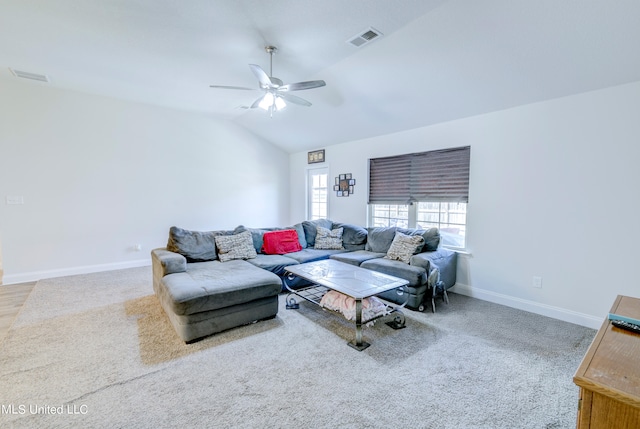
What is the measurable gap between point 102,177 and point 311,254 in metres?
3.77

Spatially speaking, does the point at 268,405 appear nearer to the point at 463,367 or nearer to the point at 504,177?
the point at 463,367

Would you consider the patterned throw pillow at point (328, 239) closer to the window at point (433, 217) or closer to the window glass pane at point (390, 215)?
the window glass pane at point (390, 215)

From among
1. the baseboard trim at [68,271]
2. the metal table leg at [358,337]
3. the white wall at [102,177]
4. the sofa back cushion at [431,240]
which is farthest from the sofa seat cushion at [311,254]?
the baseboard trim at [68,271]

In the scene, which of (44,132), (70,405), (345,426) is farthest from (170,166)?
(345,426)

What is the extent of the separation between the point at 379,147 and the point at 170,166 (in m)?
3.92

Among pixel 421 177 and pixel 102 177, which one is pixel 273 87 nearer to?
pixel 421 177

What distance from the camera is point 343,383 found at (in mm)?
2021

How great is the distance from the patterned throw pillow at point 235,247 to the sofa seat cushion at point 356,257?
123 centimetres

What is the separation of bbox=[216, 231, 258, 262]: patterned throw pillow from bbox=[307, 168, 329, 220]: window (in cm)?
233

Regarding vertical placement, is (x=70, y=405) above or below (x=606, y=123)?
below

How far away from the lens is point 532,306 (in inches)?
128

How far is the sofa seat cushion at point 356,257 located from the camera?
3.96 meters

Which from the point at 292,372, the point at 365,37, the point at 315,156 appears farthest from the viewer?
the point at 315,156

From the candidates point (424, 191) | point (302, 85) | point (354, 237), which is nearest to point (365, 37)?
point (302, 85)
